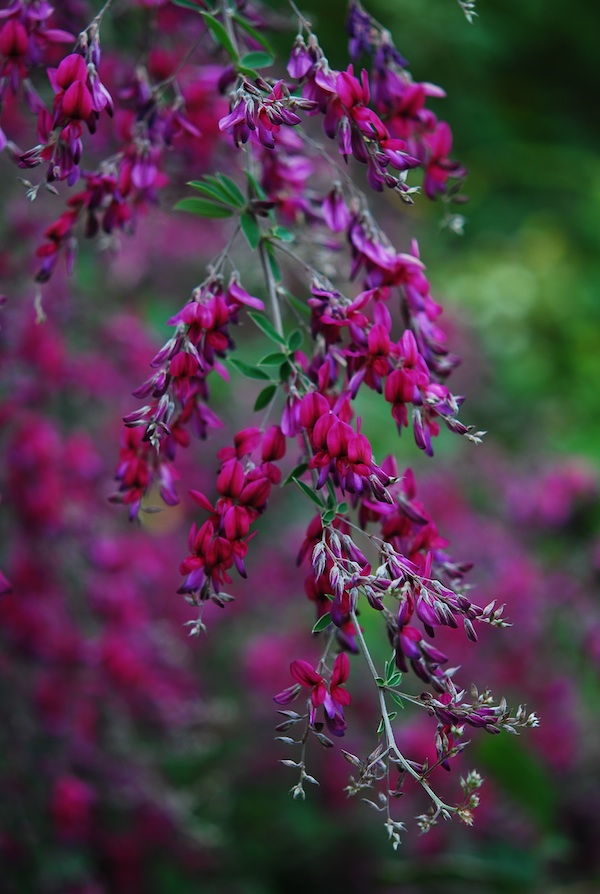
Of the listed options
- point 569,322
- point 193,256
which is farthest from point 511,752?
point 569,322

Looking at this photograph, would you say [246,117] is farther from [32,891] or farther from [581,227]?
[581,227]

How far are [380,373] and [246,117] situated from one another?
0.30 metres

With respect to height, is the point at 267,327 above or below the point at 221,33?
below

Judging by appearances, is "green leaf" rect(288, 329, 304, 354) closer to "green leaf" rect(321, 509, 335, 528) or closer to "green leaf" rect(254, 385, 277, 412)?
"green leaf" rect(254, 385, 277, 412)

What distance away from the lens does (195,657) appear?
316 centimetres

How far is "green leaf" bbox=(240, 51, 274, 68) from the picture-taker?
3.67 ft

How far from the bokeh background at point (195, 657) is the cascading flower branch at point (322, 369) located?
31.0 inches

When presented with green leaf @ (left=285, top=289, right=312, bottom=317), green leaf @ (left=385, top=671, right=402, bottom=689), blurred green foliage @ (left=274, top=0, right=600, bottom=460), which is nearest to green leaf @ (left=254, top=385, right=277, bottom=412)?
green leaf @ (left=285, top=289, right=312, bottom=317)

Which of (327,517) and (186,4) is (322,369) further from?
(186,4)

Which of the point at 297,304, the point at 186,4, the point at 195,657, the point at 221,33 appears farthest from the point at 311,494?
the point at 195,657

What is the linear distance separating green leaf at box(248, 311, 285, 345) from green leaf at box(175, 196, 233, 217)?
0.51 ft

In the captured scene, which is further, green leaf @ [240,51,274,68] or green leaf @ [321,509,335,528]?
green leaf @ [240,51,274,68]

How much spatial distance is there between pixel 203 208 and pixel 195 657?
2.32 metres

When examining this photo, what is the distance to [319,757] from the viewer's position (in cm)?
271
